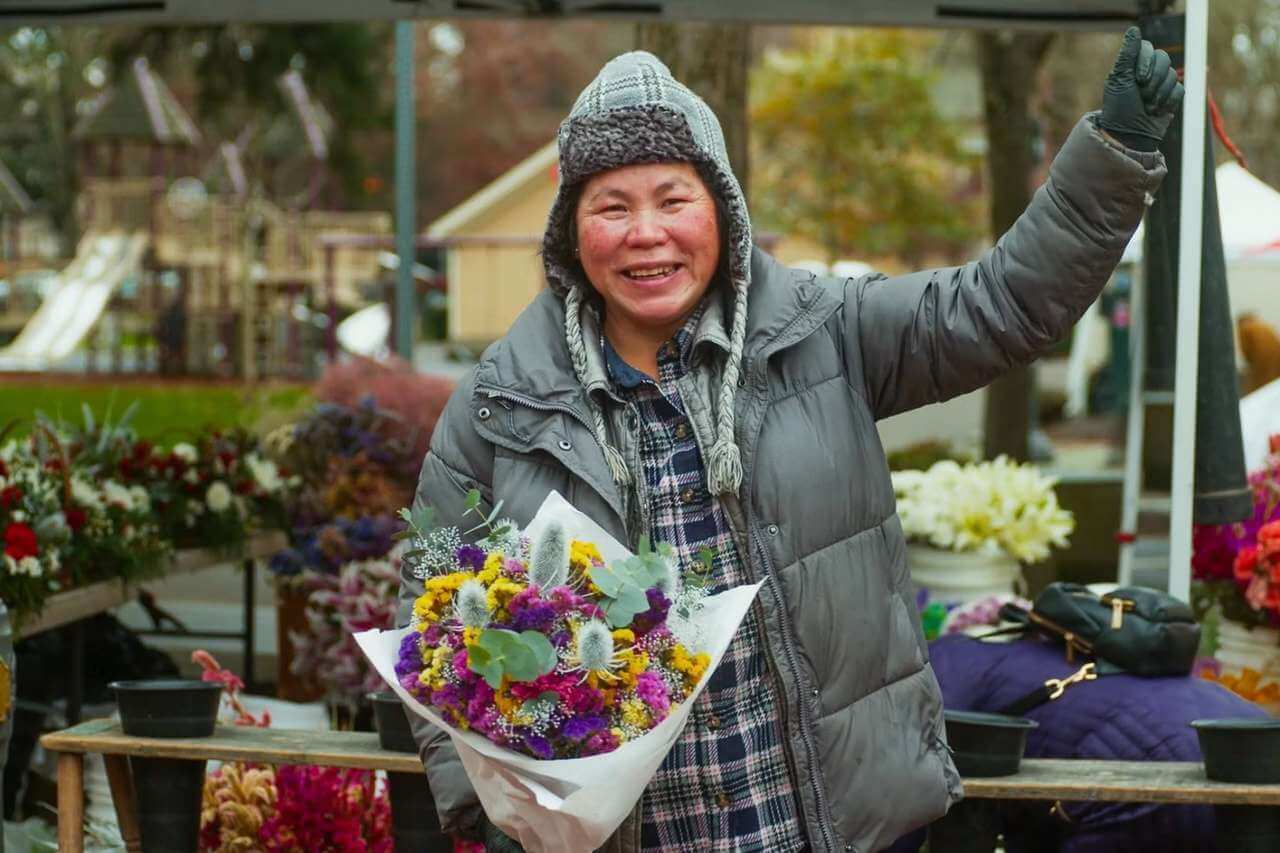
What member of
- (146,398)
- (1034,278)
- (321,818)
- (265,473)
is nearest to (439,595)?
(1034,278)

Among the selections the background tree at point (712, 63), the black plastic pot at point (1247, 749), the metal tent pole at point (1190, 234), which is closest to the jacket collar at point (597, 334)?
the black plastic pot at point (1247, 749)

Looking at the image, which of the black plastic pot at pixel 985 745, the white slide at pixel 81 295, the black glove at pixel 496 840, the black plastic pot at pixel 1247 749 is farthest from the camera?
the white slide at pixel 81 295

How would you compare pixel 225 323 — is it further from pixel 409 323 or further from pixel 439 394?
pixel 439 394

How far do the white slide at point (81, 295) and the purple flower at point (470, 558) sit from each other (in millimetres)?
23385

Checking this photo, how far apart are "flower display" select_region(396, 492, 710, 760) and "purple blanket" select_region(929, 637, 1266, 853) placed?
1572 millimetres

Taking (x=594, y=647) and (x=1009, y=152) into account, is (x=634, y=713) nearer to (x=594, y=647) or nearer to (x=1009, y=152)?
(x=594, y=647)

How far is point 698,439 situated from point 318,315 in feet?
83.5

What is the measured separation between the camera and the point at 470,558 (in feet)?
7.33

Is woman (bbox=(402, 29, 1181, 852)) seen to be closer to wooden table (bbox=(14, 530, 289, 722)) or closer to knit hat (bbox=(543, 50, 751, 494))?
knit hat (bbox=(543, 50, 751, 494))

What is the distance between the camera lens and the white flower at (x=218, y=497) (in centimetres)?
618

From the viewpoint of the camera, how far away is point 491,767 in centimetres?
222

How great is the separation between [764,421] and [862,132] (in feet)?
61.4

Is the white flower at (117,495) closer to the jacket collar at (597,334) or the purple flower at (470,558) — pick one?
the jacket collar at (597,334)

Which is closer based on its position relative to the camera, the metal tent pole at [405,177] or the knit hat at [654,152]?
the knit hat at [654,152]
